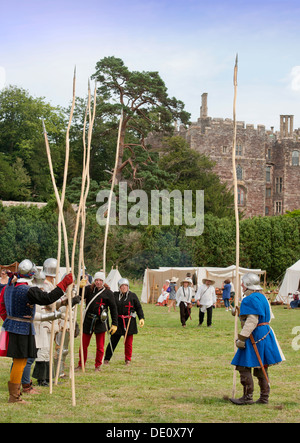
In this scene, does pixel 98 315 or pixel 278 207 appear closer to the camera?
pixel 98 315

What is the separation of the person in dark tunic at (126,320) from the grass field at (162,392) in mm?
254

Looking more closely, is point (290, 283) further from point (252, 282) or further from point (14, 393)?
point (14, 393)

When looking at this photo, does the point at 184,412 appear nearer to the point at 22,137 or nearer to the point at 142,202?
the point at 142,202

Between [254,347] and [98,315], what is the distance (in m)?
3.65

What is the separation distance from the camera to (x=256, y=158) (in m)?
69.7

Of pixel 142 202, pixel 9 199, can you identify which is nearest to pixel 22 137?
pixel 9 199

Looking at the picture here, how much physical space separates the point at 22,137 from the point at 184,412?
194 ft

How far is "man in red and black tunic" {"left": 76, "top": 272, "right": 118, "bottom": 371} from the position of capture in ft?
35.6

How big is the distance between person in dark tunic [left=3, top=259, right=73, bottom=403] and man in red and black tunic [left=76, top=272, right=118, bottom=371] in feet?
9.78

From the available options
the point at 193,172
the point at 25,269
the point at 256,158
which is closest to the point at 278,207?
the point at 256,158

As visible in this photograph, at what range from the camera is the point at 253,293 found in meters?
8.16

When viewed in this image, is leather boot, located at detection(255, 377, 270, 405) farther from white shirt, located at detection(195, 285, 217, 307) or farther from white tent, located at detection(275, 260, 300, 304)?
white tent, located at detection(275, 260, 300, 304)

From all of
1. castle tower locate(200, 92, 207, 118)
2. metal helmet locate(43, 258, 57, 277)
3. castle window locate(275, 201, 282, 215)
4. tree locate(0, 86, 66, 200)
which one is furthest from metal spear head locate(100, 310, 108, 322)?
castle window locate(275, 201, 282, 215)

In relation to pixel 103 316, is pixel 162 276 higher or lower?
lower
